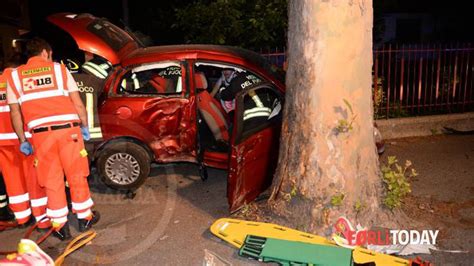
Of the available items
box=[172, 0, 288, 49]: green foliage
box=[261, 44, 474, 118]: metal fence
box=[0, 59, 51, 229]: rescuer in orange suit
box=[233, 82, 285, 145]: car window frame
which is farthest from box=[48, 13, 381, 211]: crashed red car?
box=[172, 0, 288, 49]: green foliage

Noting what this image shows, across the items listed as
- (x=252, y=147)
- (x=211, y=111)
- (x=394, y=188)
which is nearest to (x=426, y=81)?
(x=394, y=188)

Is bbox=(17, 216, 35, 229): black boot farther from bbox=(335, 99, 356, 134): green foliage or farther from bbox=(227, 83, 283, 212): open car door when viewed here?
bbox=(335, 99, 356, 134): green foliage

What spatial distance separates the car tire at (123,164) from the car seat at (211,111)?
86cm

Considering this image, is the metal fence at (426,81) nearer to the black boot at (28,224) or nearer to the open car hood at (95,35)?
the open car hood at (95,35)

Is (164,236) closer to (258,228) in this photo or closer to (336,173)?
(258,228)

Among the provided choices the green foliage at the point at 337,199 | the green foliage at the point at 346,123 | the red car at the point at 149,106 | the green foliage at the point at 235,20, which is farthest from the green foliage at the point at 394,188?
the green foliage at the point at 235,20

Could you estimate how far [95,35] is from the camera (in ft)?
18.6

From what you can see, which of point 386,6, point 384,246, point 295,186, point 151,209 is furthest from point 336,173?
point 386,6

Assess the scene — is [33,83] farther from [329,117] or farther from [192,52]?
[329,117]

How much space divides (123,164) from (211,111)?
1239 mm

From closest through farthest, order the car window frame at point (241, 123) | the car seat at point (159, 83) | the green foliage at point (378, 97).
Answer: the car window frame at point (241, 123) < the car seat at point (159, 83) < the green foliage at point (378, 97)

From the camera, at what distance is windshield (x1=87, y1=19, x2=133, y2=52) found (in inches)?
226

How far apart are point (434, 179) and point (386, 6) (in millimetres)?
7251

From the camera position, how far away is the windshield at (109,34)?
18.8 feet
